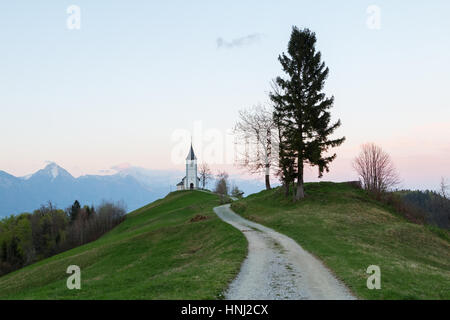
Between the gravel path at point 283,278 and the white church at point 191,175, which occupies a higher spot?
the white church at point 191,175

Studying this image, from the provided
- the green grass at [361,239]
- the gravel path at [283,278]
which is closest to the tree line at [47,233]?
the green grass at [361,239]

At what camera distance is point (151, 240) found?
35344 mm

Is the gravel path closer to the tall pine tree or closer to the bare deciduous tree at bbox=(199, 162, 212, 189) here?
the tall pine tree

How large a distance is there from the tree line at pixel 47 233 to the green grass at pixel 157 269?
5846cm

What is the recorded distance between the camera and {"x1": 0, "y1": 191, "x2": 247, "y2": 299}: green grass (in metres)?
12.8

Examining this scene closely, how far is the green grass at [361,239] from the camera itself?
13.5 m

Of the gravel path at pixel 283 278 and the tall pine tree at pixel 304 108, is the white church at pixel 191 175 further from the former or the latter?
the gravel path at pixel 283 278

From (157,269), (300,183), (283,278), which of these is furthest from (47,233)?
(283,278)

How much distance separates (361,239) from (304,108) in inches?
869

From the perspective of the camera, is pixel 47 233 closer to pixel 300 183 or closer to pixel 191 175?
pixel 191 175

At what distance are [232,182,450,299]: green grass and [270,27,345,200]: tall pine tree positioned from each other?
5.90m

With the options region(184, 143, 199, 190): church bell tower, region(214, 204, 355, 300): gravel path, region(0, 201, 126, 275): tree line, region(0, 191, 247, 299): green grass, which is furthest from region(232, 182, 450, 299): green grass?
region(184, 143, 199, 190): church bell tower
